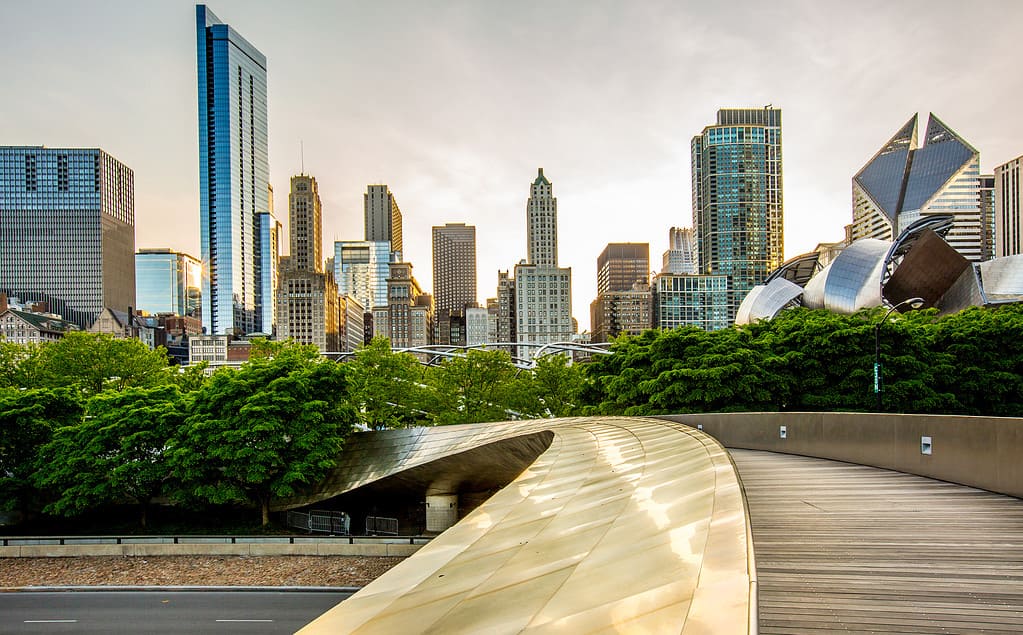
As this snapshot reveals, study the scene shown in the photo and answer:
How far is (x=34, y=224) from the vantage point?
168375mm

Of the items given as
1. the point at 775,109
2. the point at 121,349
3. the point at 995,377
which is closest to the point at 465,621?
the point at 995,377

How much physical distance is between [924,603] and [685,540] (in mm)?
1930

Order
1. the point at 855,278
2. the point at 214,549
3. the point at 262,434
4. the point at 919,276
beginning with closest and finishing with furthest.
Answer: the point at 214,549 → the point at 262,434 → the point at 919,276 → the point at 855,278

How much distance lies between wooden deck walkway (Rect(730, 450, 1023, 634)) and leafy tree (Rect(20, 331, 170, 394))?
A: 1519 inches

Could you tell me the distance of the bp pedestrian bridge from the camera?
3.64 meters

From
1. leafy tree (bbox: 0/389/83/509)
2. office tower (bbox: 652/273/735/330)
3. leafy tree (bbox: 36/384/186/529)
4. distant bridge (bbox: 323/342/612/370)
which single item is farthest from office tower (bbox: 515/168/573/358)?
leafy tree (bbox: 0/389/83/509)

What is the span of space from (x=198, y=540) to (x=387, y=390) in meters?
16.5

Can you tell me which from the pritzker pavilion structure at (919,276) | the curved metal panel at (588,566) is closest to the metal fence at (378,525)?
the curved metal panel at (588,566)

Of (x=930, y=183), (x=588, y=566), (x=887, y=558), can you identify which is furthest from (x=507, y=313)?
(x=588, y=566)

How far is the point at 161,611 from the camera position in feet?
54.0

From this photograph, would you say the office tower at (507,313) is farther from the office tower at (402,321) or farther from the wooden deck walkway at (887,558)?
the wooden deck walkway at (887,558)

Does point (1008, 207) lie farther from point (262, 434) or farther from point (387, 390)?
point (262, 434)

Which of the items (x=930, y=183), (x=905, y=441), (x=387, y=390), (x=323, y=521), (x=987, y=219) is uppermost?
(x=930, y=183)

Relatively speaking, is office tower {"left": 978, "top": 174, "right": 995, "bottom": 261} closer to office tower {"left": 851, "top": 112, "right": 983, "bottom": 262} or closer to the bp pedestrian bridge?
office tower {"left": 851, "top": 112, "right": 983, "bottom": 262}
